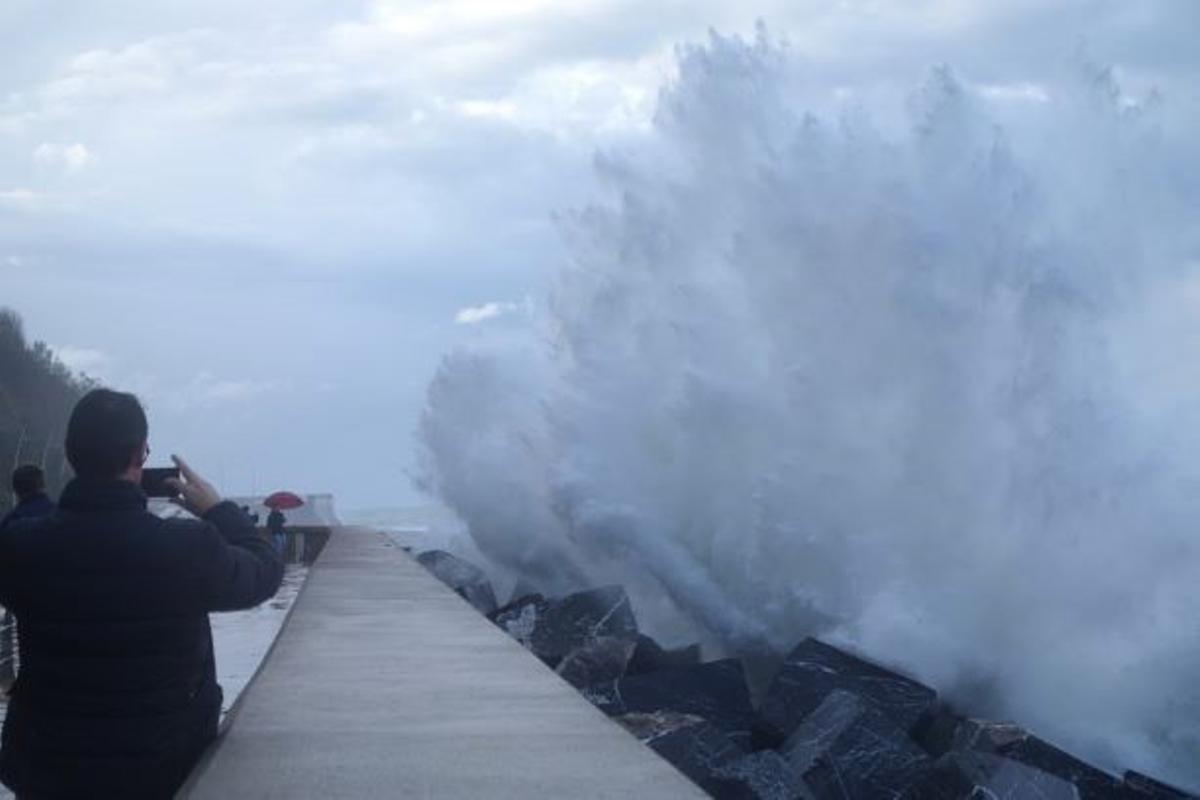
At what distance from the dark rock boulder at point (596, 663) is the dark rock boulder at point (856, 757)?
2.86 m

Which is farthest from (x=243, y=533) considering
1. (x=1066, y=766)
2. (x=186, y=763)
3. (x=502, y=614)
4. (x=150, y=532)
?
(x=502, y=614)

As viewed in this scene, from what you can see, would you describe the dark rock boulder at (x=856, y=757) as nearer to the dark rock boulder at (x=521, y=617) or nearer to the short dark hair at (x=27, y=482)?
the short dark hair at (x=27, y=482)

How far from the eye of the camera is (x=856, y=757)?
801 centimetres

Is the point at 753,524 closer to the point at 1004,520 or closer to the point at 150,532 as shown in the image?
the point at 1004,520

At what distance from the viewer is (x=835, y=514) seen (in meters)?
15.4

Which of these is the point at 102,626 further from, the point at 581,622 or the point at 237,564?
the point at 581,622

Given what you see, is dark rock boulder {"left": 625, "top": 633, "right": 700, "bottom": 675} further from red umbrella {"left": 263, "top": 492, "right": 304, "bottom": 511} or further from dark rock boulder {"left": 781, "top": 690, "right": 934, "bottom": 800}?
red umbrella {"left": 263, "top": 492, "right": 304, "bottom": 511}

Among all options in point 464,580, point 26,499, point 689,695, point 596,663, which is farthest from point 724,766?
point 464,580

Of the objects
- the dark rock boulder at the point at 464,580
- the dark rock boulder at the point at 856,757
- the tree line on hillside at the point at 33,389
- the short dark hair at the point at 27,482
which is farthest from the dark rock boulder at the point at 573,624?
the tree line on hillside at the point at 33,389

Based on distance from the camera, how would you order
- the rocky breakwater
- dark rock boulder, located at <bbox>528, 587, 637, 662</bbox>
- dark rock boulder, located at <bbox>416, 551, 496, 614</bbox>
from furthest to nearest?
1. dark rock boulder, located at <bbox>416, 551, 496, 614</bbox>
2. dark rock boulder, located at <bbox>528, 587, 637, 662</bbox>
3. the rocky breakwater

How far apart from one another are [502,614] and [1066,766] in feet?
22.6

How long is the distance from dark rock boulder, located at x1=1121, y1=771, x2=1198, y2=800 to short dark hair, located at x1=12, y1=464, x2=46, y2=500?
6147 millimetres

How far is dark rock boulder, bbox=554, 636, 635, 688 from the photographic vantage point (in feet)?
36.0

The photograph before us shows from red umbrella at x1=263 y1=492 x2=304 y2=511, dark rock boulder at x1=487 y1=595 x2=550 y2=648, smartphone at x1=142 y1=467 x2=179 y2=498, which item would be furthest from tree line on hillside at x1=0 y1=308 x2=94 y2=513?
smartphone at x1=142 y1=467 x2=179 y2=498
